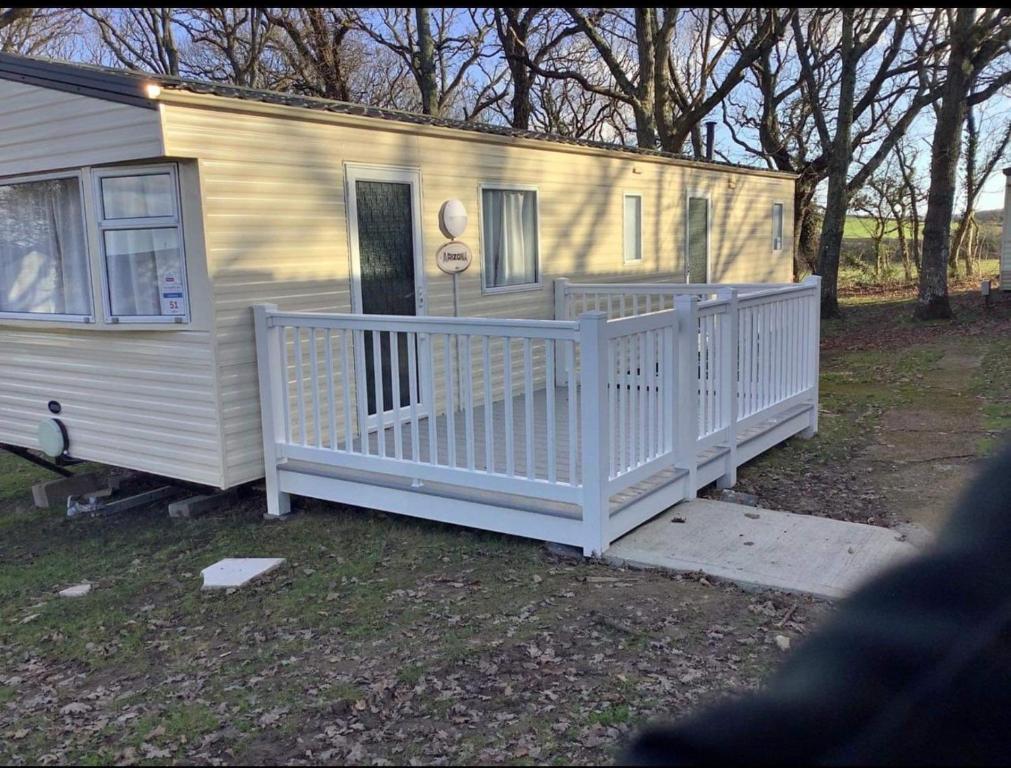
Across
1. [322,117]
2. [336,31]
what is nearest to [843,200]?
[336,31]

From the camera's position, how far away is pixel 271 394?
526 cm

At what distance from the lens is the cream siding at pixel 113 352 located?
16.4 ft

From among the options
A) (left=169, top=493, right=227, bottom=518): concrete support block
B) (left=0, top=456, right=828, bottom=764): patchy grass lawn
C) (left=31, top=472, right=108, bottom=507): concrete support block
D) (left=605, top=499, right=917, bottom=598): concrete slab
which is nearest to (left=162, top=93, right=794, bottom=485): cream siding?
(left=169, top=493, right=227, bottom=518): concrete support block

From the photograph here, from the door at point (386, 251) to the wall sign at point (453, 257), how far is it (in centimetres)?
22

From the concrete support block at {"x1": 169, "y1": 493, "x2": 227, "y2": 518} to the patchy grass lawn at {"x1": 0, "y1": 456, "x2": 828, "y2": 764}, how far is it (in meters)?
0.52

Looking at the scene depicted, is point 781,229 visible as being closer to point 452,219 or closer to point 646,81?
point 646,81

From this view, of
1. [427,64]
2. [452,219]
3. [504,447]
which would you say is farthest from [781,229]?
[504,447]

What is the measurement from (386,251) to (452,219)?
1.86ft

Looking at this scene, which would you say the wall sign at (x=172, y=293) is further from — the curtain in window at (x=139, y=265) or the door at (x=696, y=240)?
the door at (x=696, y=240)

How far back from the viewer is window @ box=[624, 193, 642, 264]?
8805 mm

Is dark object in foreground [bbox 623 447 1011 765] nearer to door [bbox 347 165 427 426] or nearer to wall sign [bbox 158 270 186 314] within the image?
wall sign [bbox 158 270 186 314]

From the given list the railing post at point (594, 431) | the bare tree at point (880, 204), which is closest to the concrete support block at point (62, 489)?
the railing post at point (594, 431)

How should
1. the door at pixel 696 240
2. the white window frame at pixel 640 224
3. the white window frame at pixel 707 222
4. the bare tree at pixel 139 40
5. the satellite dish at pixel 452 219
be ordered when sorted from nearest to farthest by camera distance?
the satellite dish at pixel 452 219, the white window frame at pixel 640 224, the white window frame at pixel 707 222, the door at pixel 696 240, the bare tree at pixel 139 40

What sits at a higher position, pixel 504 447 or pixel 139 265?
pixel 139 265
